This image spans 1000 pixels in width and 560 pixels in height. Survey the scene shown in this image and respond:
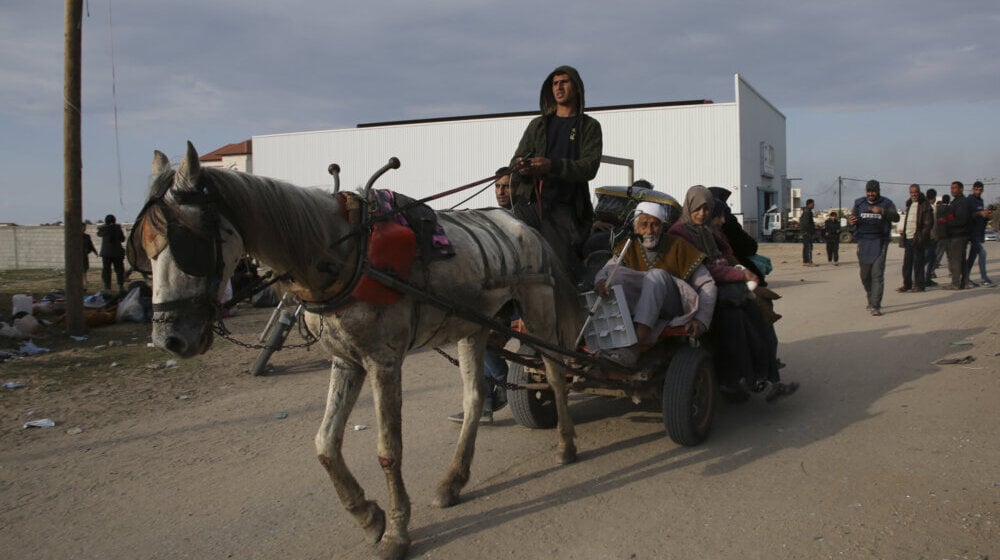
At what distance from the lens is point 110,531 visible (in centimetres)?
381

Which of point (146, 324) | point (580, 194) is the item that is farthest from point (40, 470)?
point (146, 324)

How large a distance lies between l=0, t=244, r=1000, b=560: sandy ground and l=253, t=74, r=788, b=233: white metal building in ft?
92.3

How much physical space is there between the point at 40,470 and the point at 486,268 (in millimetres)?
3397

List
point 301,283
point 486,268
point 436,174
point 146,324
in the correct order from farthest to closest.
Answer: point 436,174 < point 146,324 < point 486,268 < point 301,283

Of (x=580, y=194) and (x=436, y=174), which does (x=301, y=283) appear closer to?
(x=580, y=194)

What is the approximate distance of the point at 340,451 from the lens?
11.7ft

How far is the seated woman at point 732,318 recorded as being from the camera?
5.25 meters

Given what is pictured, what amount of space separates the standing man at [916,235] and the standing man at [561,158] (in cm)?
1058

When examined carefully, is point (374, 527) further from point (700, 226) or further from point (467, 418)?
point (700, 226)

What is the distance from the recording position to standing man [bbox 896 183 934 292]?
1312 cm

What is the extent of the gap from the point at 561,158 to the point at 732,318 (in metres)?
1.77

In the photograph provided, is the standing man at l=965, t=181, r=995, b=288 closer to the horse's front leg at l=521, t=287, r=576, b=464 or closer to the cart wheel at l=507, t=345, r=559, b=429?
the cart wheel at l=507, t=345, r=559, b=429

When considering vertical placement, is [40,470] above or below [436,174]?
below

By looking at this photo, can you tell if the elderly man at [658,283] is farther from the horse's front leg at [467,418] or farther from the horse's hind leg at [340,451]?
the horse's hind leg at [340,451]
